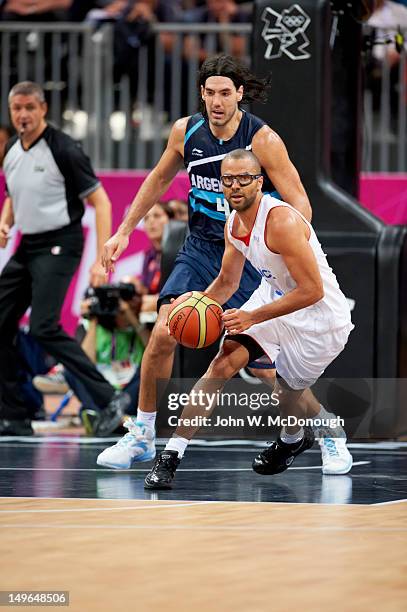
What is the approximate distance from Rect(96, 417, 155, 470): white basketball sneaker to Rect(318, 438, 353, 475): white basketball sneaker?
97 cm

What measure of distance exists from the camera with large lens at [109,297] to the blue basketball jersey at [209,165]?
105 inches

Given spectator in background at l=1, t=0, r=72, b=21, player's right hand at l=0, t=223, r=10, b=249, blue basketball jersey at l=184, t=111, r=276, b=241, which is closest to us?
blue basketball jersey at l=184, t=111, r=276, b=241

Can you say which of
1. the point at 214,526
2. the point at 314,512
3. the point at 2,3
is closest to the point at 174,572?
the point at 214,526

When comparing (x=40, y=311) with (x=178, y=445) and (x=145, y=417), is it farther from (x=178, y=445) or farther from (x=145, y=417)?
(x=178, y=445)

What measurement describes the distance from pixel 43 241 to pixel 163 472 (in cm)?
304

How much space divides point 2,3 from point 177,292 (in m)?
7.26

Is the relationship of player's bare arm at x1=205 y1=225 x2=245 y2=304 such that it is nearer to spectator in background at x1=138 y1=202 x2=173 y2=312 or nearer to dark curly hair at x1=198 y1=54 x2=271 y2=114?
dark curly hair at x1=198 y1=54 x2=271 y2=114

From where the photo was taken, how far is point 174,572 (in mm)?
4121

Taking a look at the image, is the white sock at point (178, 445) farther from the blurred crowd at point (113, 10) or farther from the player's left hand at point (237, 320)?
the blurred crowd at point (113, 10)

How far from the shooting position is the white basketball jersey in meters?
6.14

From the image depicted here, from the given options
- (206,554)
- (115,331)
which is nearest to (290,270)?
(206,554)

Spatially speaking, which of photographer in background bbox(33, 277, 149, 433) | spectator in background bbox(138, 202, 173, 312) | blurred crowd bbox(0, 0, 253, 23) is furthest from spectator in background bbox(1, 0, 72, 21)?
photographer in background bbox(33, 277, 149, 433)

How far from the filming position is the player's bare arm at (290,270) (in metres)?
6.02

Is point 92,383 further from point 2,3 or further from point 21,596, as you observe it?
point 2,3
